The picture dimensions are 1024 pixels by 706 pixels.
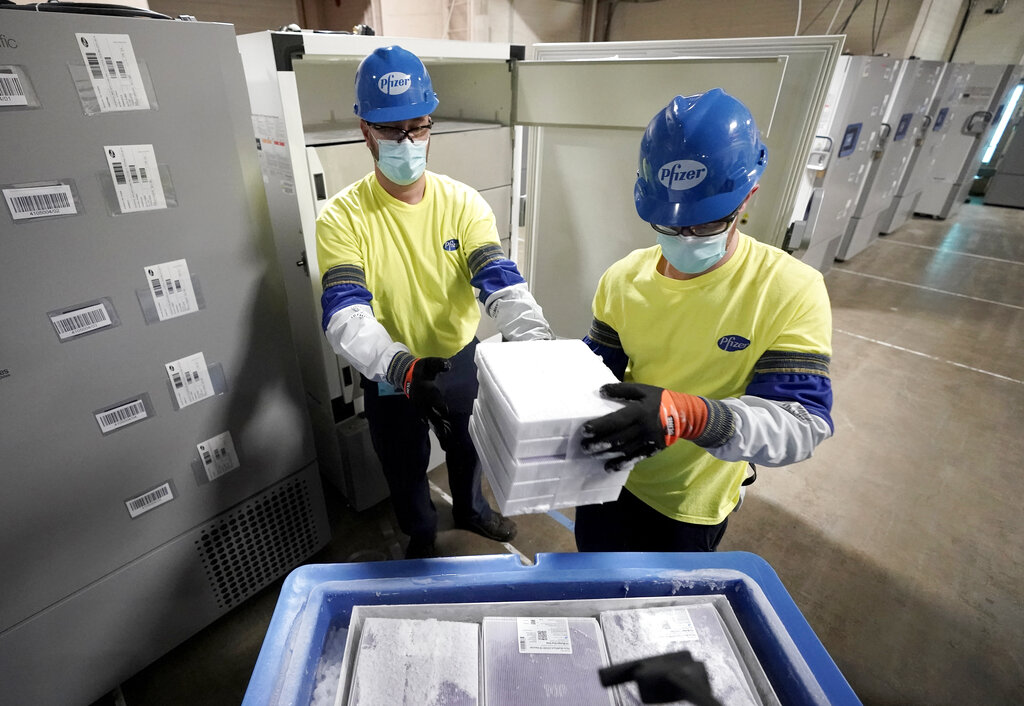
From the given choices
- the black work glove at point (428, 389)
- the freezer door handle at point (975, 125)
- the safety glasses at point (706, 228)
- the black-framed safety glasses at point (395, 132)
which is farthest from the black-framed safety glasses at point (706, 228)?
the freezer door handle at point (975, 125)

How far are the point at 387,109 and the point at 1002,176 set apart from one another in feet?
33.2

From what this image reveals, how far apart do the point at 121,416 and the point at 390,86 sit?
3.73ft

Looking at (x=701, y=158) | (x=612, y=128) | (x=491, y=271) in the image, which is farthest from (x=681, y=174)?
(x=612, y=128)

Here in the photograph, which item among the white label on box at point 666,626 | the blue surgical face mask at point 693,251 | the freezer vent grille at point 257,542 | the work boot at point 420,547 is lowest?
the work boot at point 420,547

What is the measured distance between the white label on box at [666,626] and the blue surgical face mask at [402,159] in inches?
50.6

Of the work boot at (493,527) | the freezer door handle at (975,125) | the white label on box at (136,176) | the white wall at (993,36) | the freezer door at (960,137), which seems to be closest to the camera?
the white label on box at (136,176)

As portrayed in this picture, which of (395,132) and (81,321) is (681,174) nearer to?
(395,132)

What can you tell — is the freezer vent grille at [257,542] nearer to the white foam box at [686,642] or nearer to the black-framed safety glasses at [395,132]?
the black-framed safety glasses at [395,132]

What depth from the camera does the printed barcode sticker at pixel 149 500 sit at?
54.2 inches

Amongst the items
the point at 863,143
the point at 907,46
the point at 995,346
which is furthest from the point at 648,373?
the point at 907,46

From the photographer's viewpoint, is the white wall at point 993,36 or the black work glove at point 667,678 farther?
the white wall at point 993,36

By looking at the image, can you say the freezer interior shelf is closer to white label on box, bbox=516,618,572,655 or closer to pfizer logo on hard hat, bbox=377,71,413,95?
pfizer logo on hard hat, bbox=377,71,413,95

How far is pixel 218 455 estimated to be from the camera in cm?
152

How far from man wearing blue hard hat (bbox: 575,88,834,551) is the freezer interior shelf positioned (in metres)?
1.10
